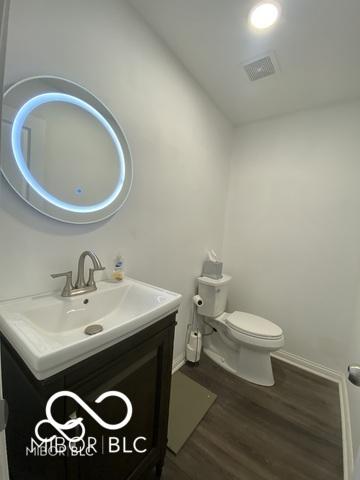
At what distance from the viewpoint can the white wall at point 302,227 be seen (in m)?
1.72

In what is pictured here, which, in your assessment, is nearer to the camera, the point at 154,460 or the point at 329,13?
the point at 154,460

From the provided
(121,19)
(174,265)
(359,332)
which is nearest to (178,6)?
(121,19)

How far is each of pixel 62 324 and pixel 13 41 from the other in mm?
1105

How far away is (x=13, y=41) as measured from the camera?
2.42ft

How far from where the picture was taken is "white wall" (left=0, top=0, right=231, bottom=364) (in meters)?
0.80

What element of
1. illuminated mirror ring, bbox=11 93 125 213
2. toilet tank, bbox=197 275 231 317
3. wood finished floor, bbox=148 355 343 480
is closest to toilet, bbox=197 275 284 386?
toilet tank, bbox=197 275 231 317

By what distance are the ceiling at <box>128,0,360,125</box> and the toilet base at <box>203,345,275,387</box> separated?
217 centimetres

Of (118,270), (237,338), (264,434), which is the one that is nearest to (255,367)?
(237,338)

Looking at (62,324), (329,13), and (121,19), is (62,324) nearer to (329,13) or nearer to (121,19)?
(121,19)

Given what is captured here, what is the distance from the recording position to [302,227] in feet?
6.23

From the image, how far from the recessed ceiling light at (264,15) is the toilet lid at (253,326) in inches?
79.8

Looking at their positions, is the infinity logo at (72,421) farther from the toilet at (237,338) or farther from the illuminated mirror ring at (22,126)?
the toilet at (237,338)
